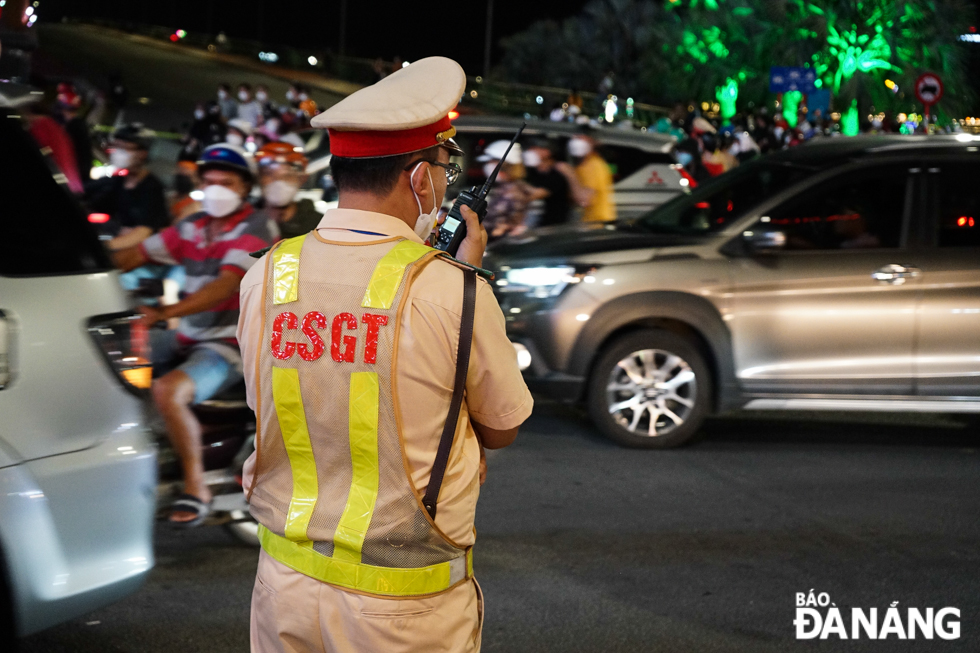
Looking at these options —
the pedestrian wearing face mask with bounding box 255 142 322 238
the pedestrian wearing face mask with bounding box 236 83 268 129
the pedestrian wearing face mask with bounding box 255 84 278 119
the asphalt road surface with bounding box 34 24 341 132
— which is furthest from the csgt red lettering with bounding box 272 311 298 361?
the asphalt road surface with bounding box 34 24 341 132

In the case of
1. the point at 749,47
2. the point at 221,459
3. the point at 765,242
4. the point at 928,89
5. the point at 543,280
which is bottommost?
the point at 221,459

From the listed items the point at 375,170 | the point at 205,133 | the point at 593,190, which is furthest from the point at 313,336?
the point at 205,133

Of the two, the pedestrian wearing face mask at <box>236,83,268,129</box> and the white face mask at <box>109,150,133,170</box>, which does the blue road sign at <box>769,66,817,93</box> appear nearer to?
the pedestrian wearing face mask at <box>236,83,268,129</box>

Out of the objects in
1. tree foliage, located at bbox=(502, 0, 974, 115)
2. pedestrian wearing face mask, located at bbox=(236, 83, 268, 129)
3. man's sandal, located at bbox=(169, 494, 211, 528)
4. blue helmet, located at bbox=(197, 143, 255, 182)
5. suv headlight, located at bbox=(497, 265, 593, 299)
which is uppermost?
tree foliage, located at bbox=(502, 0, 974, 115)

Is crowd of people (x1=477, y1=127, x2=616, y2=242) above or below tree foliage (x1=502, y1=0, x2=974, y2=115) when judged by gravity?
below

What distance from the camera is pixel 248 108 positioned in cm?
2694

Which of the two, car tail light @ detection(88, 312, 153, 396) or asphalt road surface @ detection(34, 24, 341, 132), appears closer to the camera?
car tail light @ detection(88, 312, 153, 396)

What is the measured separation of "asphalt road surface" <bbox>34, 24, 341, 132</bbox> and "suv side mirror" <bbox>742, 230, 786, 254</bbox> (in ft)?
84.2

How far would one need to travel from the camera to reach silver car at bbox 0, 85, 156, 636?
10.3 feet

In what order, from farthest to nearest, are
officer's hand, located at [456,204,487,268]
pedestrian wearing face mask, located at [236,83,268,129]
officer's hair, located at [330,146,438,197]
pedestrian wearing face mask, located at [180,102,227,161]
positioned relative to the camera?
pedestrian wearing face mask, located at [236,83,268,129]
pedestrian wearing face mask, located at [180,102,227,161]
officer's hand, located at [456,204,487,268]
officer's hair, located at [330,146,438,197]

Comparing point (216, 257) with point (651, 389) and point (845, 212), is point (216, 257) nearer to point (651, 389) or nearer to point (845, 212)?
point (651, 389)

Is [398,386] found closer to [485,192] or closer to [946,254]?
[485,192]

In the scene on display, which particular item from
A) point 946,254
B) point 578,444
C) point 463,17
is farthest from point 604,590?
point 463,17

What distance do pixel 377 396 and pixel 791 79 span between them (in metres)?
30.3
